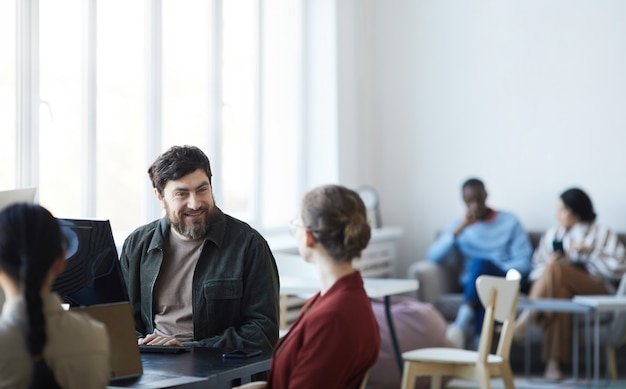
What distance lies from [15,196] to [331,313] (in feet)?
2.93

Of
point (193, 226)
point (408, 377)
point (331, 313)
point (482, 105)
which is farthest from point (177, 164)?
point (482, 105)

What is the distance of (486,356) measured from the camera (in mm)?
4551

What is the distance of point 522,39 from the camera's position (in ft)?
24.9

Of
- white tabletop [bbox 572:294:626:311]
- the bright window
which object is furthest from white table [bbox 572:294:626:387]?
the bright window

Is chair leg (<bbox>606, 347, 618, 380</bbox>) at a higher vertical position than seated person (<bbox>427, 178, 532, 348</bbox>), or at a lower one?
lower

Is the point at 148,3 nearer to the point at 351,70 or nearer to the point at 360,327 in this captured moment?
the point at 351,70

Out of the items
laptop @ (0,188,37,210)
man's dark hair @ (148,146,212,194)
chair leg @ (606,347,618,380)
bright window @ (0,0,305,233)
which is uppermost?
bright window @ (0,0,305,233)

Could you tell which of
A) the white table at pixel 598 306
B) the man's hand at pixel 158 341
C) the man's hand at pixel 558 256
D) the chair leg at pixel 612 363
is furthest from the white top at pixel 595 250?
the man's hand at pixel 158 341

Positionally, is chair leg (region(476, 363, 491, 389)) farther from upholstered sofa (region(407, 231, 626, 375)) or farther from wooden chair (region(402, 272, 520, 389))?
upholstered sofa (region(407, 231, 626, 375))

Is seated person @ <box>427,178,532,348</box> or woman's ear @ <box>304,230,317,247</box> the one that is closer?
woman's ear @ <box>304,230,317,247</box>

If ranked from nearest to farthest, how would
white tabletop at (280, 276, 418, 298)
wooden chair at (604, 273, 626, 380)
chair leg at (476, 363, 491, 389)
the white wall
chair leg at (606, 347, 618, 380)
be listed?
chair leg at (476, 363, 491, 389) → white tabletop at (280, 276, 418, 298) → wooden chair at (604, 273, 626, 380) → chair leg at (606, 347, 618, 380) → the white wall

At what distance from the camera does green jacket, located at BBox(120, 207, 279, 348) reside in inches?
128

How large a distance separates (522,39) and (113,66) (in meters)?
3.43

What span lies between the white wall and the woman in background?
216 inches
